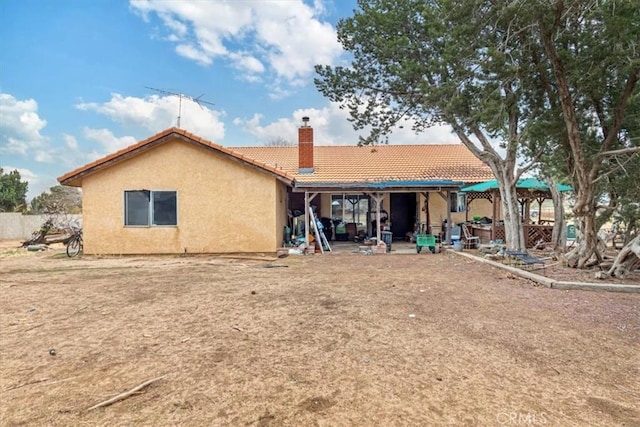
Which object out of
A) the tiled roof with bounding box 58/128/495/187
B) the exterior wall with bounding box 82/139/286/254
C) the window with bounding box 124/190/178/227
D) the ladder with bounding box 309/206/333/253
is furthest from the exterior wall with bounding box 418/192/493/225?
the window with bounding box 124/190/178/227

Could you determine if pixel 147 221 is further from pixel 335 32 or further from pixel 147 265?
pixel 335 32

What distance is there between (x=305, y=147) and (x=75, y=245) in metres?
9.87

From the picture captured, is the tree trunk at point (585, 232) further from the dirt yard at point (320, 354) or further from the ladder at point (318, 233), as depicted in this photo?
the ladder at point (318, 233)

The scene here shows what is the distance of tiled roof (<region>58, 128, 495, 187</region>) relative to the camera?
11795 mm

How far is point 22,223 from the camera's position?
20.0 m

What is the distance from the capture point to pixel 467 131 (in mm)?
12258

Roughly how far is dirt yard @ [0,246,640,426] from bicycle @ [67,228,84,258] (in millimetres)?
5614

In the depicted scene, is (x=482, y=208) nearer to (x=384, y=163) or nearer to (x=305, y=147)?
(x=384, y=163)

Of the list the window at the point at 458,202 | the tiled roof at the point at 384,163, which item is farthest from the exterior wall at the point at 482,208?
the tiled roof at the point at 384,163

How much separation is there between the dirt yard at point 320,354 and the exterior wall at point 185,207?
477cm

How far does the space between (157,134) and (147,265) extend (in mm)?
4253

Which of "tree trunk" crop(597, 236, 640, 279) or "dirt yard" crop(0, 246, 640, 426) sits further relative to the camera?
"tree trunk" crop(597, 236, 640, 279)

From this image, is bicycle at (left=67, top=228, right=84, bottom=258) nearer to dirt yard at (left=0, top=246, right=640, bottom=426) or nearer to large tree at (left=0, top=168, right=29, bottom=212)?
dirt yard at (left=0, top=246, right=640, bottom=426)

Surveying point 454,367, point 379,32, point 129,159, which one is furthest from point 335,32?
point 454,367
